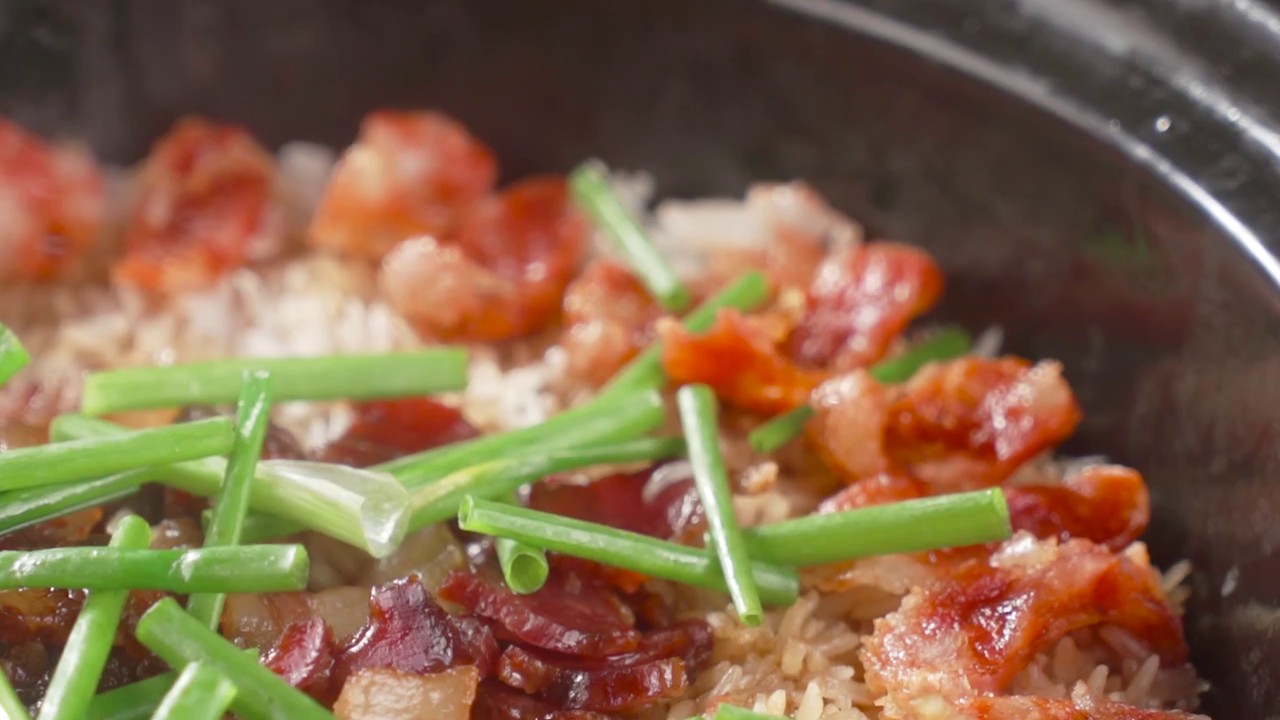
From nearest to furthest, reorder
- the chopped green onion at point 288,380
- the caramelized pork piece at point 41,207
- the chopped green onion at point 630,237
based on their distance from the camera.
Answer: the chopped green onion at point 288,380
the chopped green onion at point 630,237
the caramelized pork piece at point 41,207

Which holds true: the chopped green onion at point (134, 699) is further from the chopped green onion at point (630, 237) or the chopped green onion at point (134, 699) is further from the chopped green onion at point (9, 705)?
the chopped green onion at point (630, 237)

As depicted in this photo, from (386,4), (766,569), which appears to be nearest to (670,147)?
(386,4)

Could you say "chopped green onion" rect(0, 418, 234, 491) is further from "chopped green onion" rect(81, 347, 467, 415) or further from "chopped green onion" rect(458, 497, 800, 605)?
"chopped green onion" rect(458, 497, 800, 605)

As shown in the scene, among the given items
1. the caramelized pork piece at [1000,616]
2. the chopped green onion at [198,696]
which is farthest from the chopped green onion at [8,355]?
the caramelized pork piece at [1000,616]

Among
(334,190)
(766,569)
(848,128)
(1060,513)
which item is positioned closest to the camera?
(766,569)

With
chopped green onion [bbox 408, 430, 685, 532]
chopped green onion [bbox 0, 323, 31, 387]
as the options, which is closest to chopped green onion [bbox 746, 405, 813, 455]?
chopped green onion [bbox 408, 430, 685, 532]

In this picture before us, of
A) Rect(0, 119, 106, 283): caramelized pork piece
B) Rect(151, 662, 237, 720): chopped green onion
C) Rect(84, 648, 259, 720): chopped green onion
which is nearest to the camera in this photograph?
Rect(151, 662, 237, 720): chopped green onion

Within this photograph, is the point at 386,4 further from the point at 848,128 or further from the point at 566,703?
the point at 566,703
